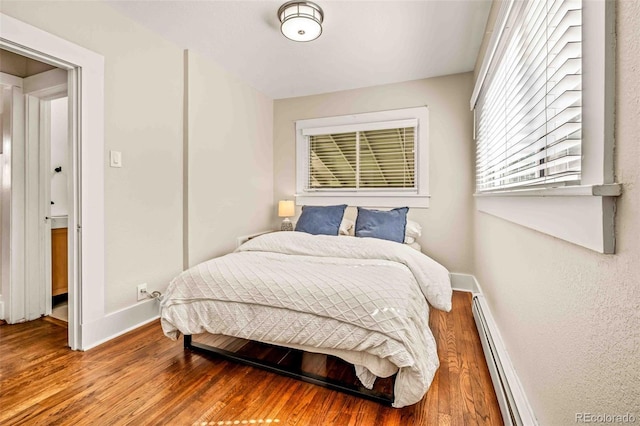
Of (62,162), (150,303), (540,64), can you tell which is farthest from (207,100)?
(540,64)

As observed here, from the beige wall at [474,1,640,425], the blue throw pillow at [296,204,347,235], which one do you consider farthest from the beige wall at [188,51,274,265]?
the beige wall at [474,1,640,425]

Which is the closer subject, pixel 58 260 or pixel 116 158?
pixel 116 158

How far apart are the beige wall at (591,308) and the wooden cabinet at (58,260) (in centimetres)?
388

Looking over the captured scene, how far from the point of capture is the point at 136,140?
7.82 feet

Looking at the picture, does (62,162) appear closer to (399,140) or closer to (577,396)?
(399,140)

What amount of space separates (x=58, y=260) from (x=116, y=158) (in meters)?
1.64

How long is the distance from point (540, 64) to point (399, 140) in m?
2.59

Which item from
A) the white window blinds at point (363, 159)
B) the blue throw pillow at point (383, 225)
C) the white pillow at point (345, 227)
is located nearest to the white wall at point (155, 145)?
the white window blinds at point (363, 159)

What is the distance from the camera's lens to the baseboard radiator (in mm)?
1207

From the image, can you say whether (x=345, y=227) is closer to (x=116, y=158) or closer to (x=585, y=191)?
(x=116, y=158)

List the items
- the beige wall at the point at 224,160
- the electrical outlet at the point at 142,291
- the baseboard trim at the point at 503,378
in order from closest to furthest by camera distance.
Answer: the baseboard trim at the point at 503,378, the electrical outlet at the point at 142,291, the beige wall at the point at 224,160

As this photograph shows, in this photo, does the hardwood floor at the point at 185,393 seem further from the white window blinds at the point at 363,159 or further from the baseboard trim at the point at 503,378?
the white window blinds at the point at 363,159

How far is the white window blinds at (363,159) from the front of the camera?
3.59 m

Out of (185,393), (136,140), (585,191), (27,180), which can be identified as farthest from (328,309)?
(27,180)
